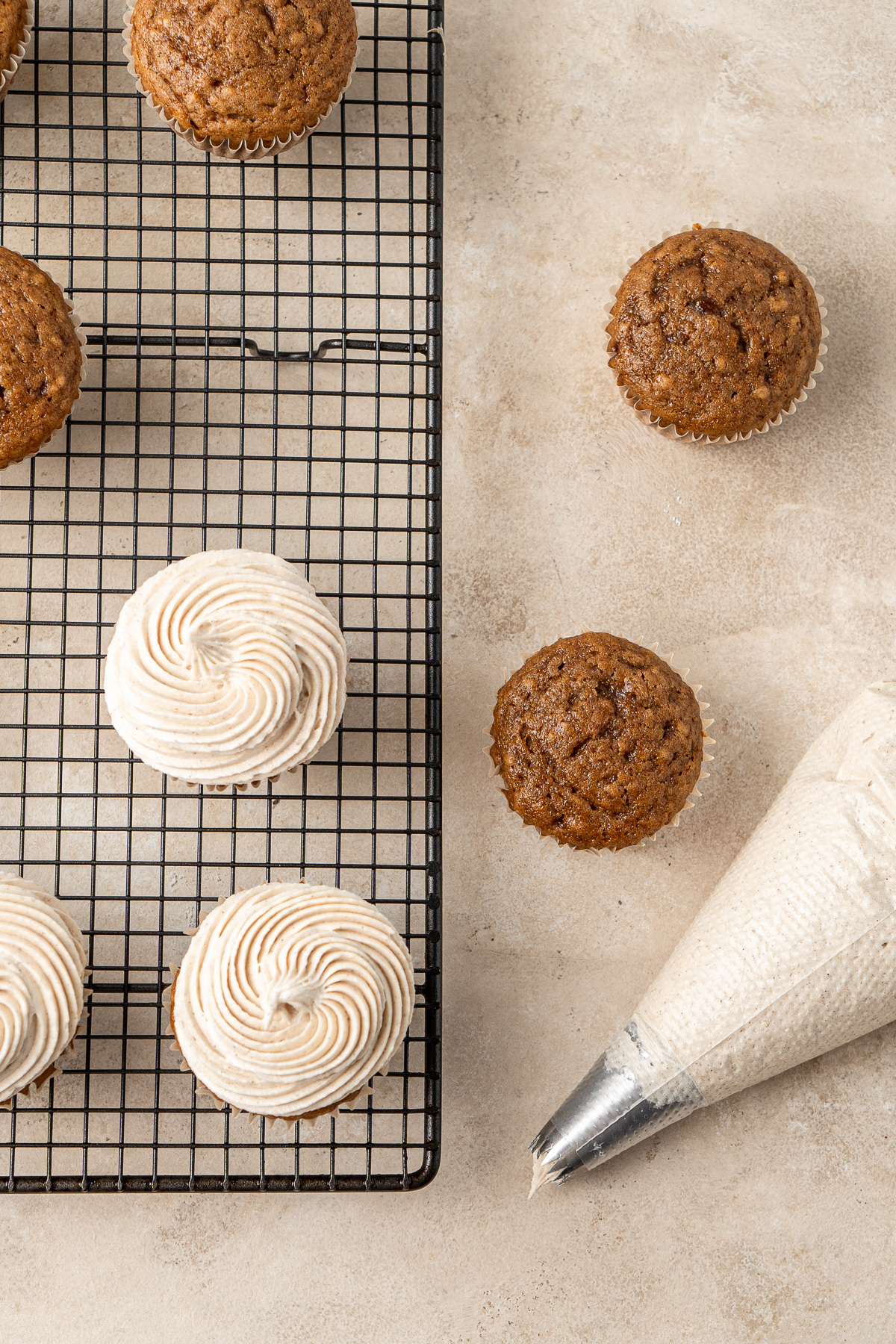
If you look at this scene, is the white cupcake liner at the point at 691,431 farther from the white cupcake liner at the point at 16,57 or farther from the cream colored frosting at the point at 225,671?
the white cupcake liner at the point at 16,57

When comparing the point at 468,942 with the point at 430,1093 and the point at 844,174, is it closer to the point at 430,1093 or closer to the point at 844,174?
the point at 430,1093

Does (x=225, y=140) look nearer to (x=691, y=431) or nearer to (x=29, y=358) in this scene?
(x=29, y=358)

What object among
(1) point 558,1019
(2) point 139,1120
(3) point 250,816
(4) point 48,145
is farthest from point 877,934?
(4) point 48,145

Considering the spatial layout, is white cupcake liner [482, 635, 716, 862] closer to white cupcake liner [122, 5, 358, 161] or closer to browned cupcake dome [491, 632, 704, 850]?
browned cupcake dome [491, 632, 704, 850]

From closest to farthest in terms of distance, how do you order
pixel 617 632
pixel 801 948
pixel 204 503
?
pixel 801 948 → pixel 204 503 → pixel 617 632

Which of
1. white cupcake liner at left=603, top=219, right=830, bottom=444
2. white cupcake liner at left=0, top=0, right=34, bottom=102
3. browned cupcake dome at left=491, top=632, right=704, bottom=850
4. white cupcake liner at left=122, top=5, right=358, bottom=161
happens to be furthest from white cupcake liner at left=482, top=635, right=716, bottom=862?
white cupcake liner at left=0, top=0, right=34, bottom=102

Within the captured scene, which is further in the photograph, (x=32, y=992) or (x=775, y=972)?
(x=775, y=972)

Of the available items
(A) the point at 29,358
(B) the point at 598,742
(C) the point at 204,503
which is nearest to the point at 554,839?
(B) the point at 598,742

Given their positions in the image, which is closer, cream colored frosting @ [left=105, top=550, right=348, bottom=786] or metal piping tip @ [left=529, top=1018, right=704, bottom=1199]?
cream colored frosting @ [left=105, top=550, right=348, bottom=786]
